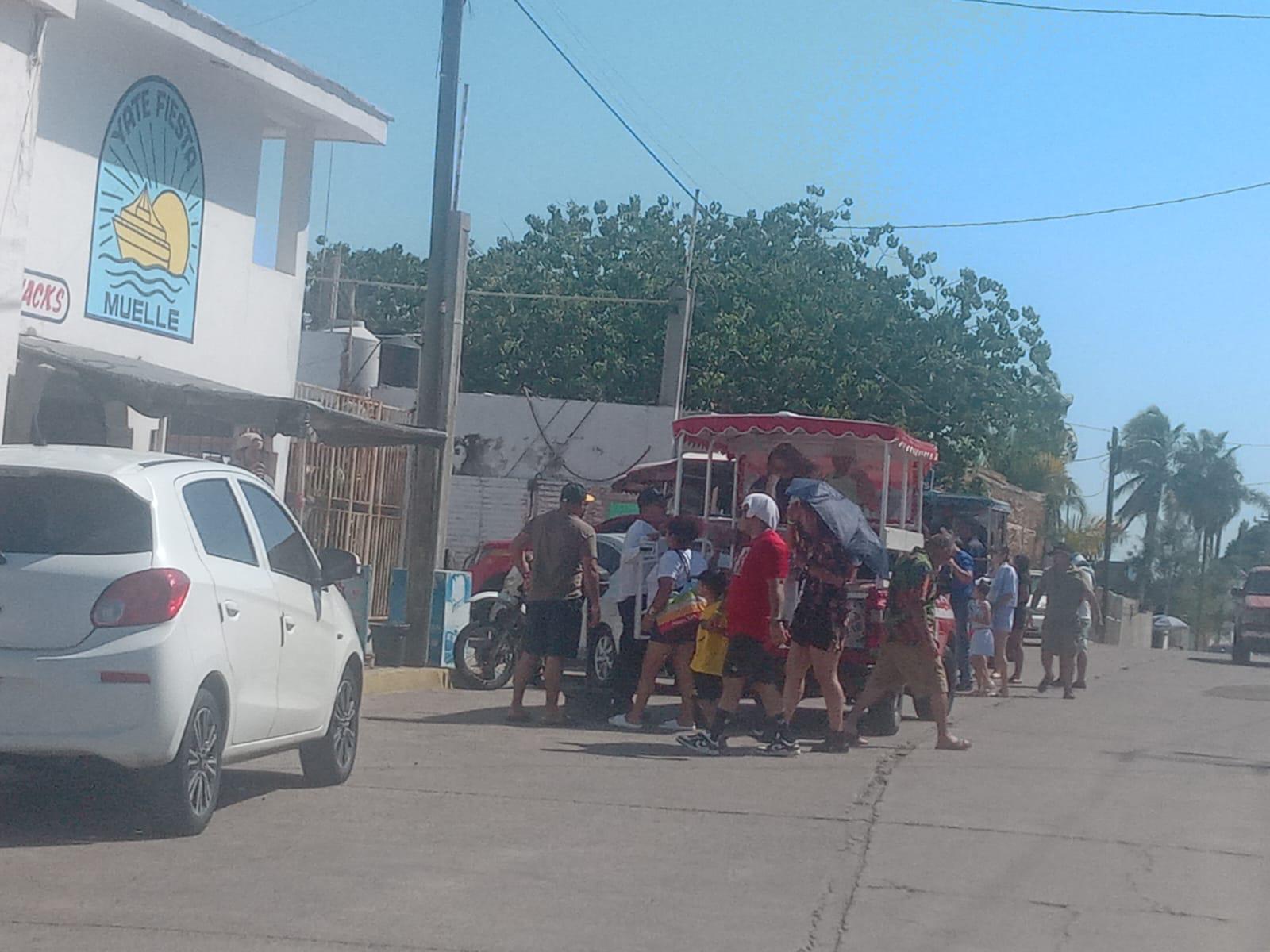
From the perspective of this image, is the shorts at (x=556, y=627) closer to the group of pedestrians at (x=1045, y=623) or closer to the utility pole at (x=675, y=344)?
the group of pedestrians at (x=1045, y=623)

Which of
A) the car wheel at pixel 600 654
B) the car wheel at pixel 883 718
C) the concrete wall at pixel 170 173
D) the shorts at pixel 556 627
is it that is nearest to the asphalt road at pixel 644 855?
the shorts at pixel 556 627

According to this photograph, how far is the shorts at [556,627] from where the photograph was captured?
39.9ft

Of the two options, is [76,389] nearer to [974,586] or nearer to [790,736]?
[790,736]

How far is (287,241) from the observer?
1788 centimetres

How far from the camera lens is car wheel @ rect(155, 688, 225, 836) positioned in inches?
272

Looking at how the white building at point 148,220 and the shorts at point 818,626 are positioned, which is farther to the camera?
the white building at point 148,220

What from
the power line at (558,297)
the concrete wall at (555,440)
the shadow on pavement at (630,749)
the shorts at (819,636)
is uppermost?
the power line at (558,297)

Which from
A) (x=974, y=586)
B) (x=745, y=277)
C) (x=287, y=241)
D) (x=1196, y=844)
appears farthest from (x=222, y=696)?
(x=745, y=277)

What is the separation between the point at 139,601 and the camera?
6.75 meters

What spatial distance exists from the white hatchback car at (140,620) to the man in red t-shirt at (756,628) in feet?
13.2

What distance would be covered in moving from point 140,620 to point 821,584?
566 centimetres

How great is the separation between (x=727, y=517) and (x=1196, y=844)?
27.0ft

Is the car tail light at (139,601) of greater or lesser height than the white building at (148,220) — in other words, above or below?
below

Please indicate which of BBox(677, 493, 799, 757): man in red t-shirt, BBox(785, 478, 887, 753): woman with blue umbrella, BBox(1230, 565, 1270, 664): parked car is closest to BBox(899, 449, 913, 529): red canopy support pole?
BBox(785, 478, 887, 753): woman with blue umbrella
